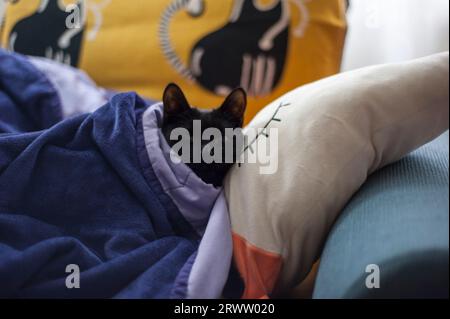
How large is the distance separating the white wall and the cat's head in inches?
22.5

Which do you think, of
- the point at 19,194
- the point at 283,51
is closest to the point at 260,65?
the point at 283,51

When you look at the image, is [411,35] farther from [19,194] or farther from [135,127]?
[19,194]

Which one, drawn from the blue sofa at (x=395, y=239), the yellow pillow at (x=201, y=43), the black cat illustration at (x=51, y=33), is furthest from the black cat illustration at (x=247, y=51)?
the blue sofa at (x=395, y=239)

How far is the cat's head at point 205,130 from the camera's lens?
807 millimetres

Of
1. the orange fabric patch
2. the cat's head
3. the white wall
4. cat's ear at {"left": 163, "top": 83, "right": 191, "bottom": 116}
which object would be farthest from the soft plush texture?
the white wall

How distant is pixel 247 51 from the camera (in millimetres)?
1019

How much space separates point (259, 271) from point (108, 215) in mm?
285

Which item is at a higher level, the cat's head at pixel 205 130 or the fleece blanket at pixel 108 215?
the cat's head at pixel 205 130

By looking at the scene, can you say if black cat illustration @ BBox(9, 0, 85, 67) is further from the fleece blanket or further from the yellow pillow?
the fleece blanket

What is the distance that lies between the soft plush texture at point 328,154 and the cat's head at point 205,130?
146mm

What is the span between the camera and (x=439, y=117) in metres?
0.60

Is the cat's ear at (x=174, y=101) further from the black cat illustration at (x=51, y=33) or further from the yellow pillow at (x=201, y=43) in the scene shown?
the black cat illustration at (x=51, y=33)

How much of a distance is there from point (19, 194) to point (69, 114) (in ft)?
0.95

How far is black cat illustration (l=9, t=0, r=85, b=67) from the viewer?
44.9 inches
